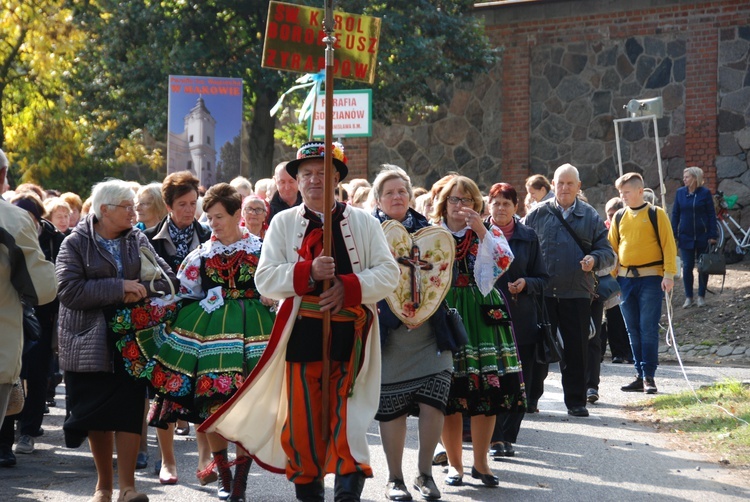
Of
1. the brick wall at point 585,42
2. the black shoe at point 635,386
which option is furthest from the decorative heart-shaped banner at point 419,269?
the brick wall at point 585,42

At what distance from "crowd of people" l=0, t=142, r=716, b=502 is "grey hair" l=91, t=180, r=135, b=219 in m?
0.01

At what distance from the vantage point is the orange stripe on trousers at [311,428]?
237 inches

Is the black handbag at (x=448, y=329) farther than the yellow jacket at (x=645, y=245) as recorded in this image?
No

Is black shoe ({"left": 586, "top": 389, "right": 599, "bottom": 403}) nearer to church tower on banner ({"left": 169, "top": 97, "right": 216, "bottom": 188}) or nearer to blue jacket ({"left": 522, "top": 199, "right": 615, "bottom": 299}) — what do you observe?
blue jacket ({"left": 522, "top": 199, "right": 615, "bottom": 299})

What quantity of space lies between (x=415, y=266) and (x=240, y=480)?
1.67m

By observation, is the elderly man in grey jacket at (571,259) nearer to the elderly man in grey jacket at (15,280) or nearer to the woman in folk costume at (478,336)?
the woman in folk costume at (478,336)

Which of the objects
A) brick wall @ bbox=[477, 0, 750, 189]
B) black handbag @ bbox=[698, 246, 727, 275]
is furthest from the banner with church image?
brick wall @ bbox=[477, 0, 750, 189]

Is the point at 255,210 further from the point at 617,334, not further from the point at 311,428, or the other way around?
the point at 617,334

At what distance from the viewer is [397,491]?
700 cm

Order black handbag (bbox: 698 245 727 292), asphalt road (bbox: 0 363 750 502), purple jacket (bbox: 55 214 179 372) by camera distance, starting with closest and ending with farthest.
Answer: purple jacket (bbox: 55 214 179 372) < asphalt road (bbox: 0 363 750 502) < black handbag (bbox: 698 245 727 292)

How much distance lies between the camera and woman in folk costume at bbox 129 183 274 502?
672 cm

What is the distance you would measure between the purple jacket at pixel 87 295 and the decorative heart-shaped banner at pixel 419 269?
1.46m

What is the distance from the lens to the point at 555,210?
10.5 meters

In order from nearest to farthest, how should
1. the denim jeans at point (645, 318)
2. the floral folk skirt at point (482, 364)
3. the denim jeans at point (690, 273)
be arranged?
1. the floral folk skirt at point (482, 364)
2. the denim jeans at point (645, 318)
3. the denim jeans at point (690, 273)
